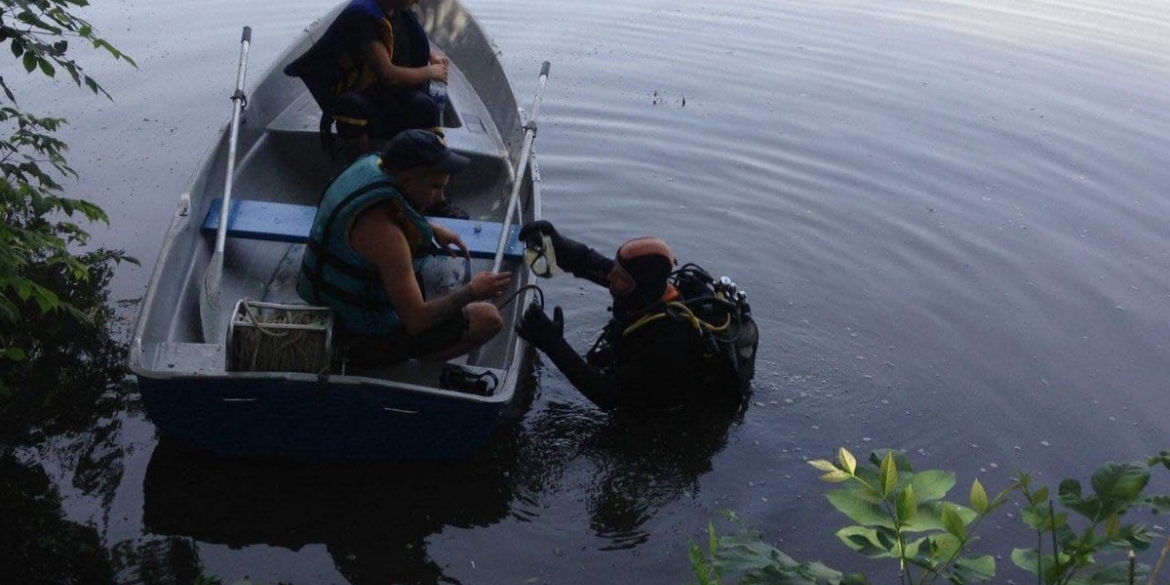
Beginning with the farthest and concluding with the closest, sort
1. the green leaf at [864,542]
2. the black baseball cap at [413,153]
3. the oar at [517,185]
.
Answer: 1. the oar at [517,185]
2. the black baseball cap at [413,153]
3. the green leaf at [864,542]

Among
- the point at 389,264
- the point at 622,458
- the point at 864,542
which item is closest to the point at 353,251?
the point at 389,264

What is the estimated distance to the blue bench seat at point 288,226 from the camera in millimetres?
5758

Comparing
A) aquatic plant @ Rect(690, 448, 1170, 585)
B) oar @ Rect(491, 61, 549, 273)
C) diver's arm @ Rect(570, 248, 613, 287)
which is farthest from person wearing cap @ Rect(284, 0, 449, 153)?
aquatic plant @ Rect(690, 448, 1170, 585)

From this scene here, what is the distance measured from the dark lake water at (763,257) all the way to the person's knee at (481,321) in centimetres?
65

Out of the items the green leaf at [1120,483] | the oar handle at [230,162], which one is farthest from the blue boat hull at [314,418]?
the green leaf at [1120,483]

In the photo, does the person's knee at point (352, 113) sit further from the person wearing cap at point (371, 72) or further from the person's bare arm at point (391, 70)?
the person's bare arm at point (391, 70)

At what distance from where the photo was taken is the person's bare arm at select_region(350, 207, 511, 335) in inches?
173

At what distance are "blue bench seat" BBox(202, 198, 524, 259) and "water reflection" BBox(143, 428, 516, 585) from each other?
1284mm

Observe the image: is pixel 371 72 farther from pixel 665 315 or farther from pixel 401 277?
pixel 665 315

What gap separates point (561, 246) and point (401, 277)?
1118 mm

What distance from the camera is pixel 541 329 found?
500cm

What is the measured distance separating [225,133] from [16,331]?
1.71m

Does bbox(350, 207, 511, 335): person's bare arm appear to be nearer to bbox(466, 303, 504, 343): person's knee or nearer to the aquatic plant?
bbox(466, 303, 504, 343): person's knee

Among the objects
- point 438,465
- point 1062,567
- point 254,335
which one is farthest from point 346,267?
point 1062,567
